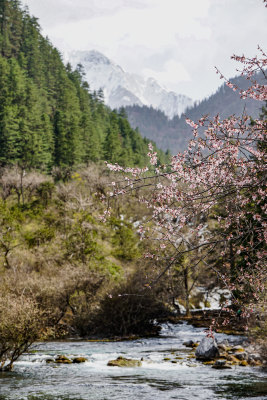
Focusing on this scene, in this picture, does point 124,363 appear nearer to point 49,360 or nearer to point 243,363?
point 49,360

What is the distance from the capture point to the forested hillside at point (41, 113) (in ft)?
200

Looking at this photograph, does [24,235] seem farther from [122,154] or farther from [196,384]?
[122,154]

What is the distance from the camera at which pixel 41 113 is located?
72750 mm

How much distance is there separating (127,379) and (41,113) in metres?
63.0

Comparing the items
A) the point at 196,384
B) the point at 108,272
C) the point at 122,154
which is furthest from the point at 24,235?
the point at 122,154

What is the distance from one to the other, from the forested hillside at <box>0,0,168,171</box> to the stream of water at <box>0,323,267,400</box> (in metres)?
42.8

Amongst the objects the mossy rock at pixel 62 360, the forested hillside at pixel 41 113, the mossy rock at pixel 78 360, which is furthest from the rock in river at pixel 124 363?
the forested hillside at pixel 41 113

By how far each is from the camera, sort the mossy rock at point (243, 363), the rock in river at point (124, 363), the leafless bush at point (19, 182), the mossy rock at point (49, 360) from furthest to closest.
A: the leafless bush at point (19, 182) < the mossy rock at point (49, 360) < the rock in river at point (124, 363) < the mossy rock at point (243, 363)

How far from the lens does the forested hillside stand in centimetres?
6084

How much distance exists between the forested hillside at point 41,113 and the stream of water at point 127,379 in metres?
42.8

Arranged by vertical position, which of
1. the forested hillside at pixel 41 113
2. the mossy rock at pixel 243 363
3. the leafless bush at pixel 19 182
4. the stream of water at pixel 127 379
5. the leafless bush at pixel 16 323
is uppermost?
the forested hillside at pixel 41 113

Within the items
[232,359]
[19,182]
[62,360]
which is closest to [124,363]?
[62,360]

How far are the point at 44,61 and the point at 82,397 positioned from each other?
8982 cm

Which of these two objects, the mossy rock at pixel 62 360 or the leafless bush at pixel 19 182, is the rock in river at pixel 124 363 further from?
the leafless bush at pixel 19 182
